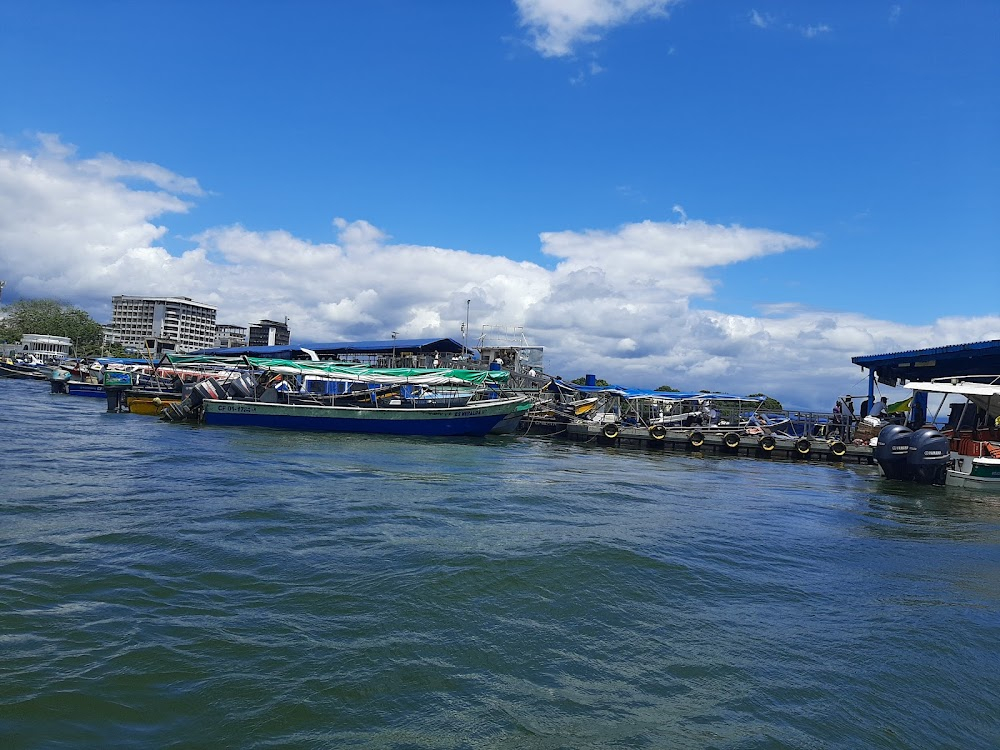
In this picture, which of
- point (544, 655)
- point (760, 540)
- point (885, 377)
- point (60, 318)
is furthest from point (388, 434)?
point (60, 318)

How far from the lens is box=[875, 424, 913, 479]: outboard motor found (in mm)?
20984

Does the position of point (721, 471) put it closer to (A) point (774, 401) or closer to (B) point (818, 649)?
(B) point (818, 649)

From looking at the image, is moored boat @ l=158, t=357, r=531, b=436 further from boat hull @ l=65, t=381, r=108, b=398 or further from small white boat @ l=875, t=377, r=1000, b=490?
boat hull @ l=65, t=381, r=108, b=398

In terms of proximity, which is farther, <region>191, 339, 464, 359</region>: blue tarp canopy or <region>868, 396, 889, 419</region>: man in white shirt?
<region>191, 339, 464, 359</region>: blue tarp canopy

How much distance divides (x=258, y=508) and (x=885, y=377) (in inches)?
1348

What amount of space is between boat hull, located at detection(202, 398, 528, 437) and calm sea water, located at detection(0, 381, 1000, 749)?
15.1 m

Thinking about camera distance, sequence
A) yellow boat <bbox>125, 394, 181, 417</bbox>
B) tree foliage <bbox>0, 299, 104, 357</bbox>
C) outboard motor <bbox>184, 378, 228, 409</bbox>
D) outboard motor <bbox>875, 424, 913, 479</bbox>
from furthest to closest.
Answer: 1. tree foliage <bbox>0, 299, 104, 357</bbox>
2. yellow boat <bbox>125, 394, 181, 417</bbox>
3. outboard motor <bbox>184, 378, 228, 409</bbox>
4. outboard motor <bbox>875, 424, 913, 479</bbox>

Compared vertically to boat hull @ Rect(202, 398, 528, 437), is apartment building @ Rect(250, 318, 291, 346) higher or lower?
higher

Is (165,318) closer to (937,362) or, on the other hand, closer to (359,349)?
(359,349)

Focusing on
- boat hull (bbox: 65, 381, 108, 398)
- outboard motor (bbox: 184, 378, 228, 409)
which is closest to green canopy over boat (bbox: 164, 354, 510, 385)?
outboard motor (bbox: 184, 378, 228, 409)

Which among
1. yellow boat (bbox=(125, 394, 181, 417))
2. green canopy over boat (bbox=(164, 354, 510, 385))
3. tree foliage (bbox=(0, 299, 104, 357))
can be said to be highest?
tree foliage (bbox=(0, 299, 104, 357))

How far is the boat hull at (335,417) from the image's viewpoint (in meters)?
29.1

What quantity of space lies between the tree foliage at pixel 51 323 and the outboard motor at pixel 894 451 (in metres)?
115

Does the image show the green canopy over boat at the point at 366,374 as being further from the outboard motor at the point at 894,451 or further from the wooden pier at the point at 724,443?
the outboard motor at the point at 894,451
